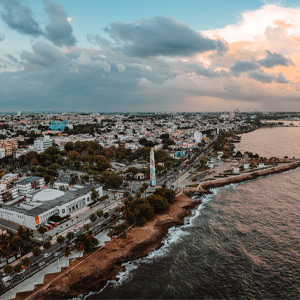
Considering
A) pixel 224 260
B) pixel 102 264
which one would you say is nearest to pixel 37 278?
pixel 102 264

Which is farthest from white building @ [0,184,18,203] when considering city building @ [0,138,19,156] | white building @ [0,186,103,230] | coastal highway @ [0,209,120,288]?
city building @ [0,138,19,156]

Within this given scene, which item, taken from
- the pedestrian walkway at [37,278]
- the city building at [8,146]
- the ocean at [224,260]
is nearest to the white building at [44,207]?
the pedestrian walkway at [37,278]

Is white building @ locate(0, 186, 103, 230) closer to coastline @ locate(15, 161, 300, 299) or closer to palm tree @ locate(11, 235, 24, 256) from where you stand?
palm tree @ locate(11, 235, 24, 256)

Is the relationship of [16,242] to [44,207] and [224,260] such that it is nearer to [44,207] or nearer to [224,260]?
[44,207]

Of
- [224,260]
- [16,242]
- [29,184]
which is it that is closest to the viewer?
[16,242]

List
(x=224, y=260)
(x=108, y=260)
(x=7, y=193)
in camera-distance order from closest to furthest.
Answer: (x=108, y=260), (x=224, y=260), (x=7, y=193)

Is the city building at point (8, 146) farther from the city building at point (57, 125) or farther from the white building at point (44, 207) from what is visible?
the city building at point (57, 125)

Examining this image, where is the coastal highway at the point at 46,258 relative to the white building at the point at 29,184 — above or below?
below
